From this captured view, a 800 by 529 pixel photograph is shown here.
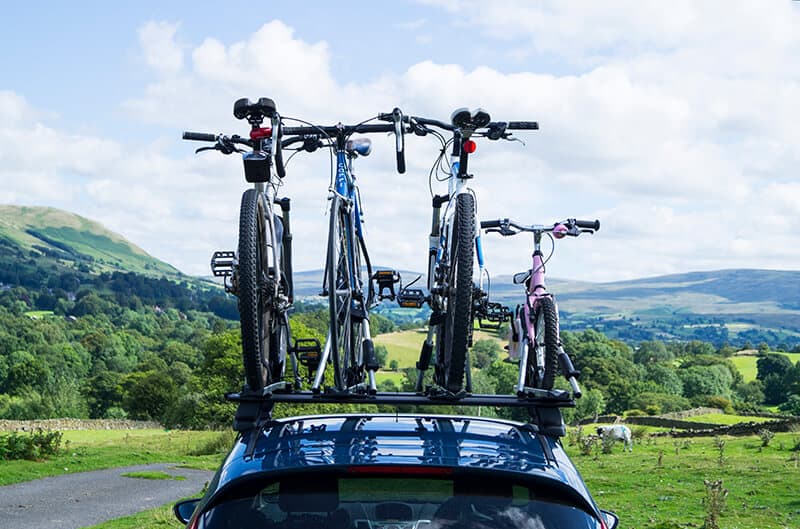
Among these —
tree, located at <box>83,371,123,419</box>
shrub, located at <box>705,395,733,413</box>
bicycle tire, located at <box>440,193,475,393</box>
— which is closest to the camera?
bicycle tire, located at <box>440,193,475,393</box>

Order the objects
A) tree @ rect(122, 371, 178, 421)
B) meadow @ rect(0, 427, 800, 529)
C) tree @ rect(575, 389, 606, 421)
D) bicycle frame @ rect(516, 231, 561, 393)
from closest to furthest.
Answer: bicycle frame @ rect(516, 231, 561, 393), meadow @ rect(0, 427, 800, 529), tree @ rect(575, 389, 606, 421), tree @ rect(122, 371, 178, 421)

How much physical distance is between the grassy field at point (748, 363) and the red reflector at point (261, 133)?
120 metres

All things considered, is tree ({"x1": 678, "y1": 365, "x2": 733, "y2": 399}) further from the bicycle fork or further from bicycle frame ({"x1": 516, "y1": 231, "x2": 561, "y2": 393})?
the bicycle fork

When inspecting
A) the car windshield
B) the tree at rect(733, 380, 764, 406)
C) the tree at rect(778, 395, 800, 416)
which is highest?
the car windshield

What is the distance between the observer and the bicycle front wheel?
21.9ft

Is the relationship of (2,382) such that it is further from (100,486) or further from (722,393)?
(100,486)

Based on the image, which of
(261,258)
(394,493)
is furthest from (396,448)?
(261,258)

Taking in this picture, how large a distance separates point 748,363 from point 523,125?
13425 centimetres

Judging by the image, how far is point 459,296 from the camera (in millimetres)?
6211

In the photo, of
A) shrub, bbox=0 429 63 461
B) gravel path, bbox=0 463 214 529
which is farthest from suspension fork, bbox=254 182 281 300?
shrub, bbox=0 429 63 461

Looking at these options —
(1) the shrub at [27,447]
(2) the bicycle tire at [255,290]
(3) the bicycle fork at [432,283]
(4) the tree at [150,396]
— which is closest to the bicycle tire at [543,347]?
(3) the bicycle fork at [432,283]

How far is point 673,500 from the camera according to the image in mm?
18078

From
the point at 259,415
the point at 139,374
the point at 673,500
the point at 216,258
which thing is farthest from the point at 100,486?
the point at 139,374

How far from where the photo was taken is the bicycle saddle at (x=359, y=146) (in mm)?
7742
